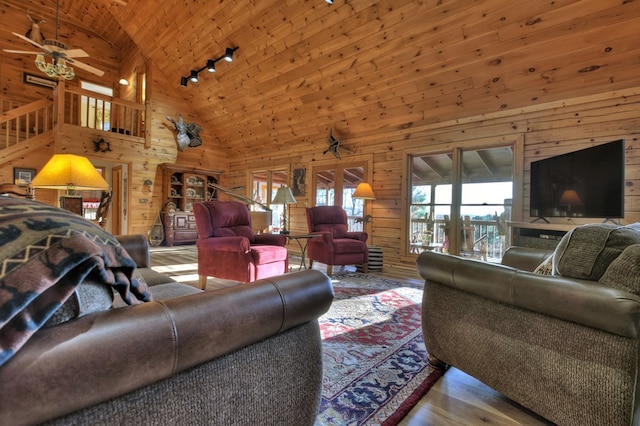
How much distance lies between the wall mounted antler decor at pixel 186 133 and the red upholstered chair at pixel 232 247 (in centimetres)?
451

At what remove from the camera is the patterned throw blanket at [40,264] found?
49cm

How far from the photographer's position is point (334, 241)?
429cm

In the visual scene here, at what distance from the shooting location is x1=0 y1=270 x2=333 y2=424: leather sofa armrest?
498 mm

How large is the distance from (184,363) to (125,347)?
151mm

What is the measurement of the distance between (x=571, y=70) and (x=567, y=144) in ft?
2.69

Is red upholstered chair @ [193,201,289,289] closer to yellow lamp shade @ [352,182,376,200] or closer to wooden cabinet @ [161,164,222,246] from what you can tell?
yellow lamp shade @ [352,182,376,200]

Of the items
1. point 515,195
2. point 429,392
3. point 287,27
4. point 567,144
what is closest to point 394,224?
point 515,195

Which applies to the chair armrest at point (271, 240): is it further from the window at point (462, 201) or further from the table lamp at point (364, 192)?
the window at point (462, 201)

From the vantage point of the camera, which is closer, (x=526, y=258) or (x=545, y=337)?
(x=545, y=337)

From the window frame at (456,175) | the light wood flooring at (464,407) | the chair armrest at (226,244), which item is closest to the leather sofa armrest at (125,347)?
the light wood flooring at (464,407)

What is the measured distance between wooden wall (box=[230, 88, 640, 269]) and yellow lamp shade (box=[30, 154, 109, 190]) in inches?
163

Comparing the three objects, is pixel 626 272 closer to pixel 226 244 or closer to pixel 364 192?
pixel 226 244

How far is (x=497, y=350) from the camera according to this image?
4.50ft

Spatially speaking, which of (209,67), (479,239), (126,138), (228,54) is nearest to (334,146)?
(228,54)
